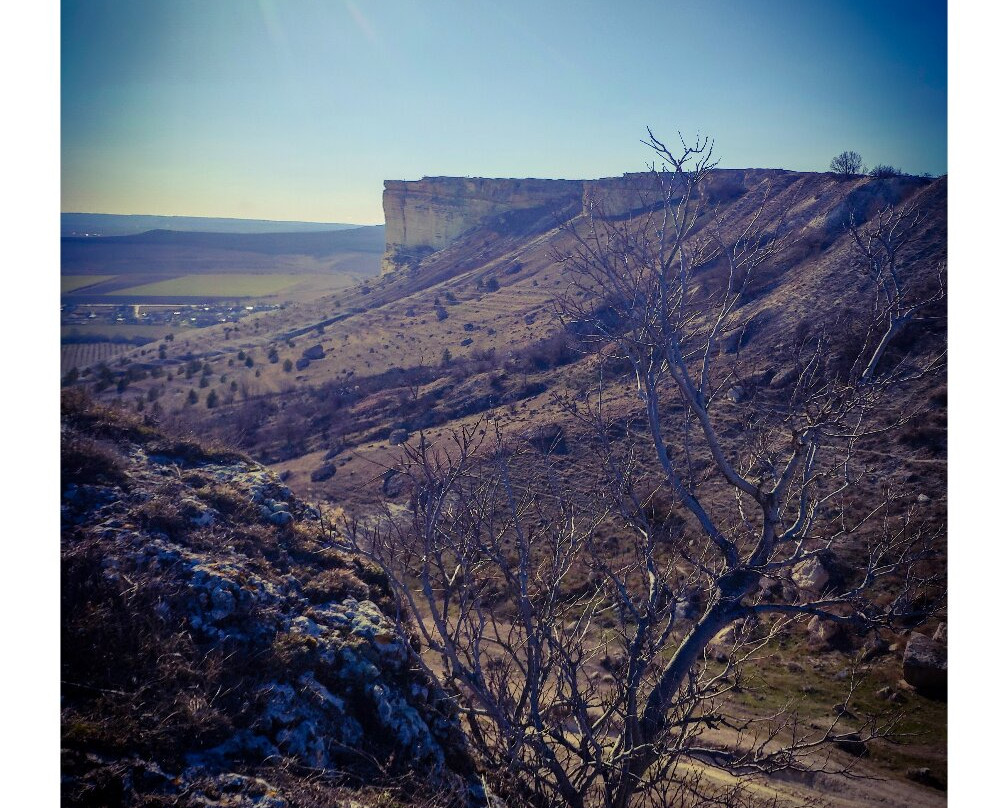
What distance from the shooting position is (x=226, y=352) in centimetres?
3133

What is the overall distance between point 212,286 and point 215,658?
77.0 feet

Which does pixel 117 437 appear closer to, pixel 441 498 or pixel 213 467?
pixel 213 467

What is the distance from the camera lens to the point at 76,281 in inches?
219

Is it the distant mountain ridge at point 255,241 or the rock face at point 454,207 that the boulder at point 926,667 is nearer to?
the distant mountain ridge at point 255,241

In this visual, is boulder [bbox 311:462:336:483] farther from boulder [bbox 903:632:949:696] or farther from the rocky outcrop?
the rocky outcrop

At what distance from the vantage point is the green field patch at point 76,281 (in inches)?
191

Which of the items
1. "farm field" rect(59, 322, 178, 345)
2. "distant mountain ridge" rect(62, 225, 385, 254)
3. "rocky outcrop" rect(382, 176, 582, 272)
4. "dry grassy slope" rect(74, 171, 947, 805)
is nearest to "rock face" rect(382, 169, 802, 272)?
"rocky outcrop" rect(382, 176, 582, 272)

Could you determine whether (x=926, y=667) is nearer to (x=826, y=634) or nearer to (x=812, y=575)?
(x=826, y=634)

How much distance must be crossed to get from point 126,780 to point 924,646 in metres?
9.22

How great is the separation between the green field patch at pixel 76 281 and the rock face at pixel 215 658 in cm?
160

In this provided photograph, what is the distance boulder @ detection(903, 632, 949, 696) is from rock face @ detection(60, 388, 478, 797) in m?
6.46

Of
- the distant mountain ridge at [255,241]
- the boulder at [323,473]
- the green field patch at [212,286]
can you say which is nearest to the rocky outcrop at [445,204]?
the distant mountain ridge at [255,241]

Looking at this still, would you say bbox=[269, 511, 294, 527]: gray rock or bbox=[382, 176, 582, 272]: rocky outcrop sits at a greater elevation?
bbox=[382, 176, 582, 272]: rocky outcrop

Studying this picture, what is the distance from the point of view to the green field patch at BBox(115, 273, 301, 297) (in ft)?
41.3
